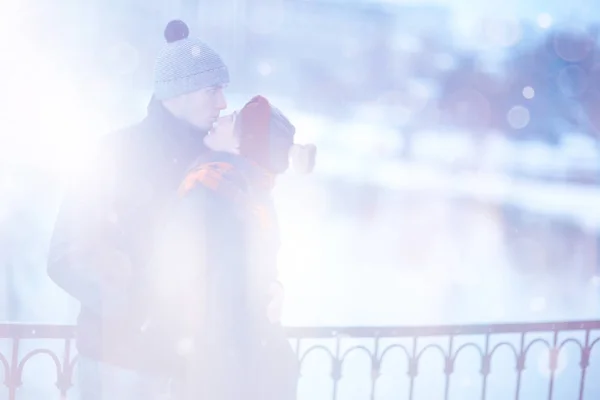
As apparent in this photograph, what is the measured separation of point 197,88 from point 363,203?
25.1 m

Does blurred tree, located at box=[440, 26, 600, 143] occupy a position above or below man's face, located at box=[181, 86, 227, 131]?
above

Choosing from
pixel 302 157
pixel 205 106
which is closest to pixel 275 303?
pixel 302 157

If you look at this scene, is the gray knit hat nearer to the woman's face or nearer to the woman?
the woman's face

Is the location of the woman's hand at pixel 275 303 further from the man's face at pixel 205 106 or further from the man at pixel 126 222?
the man's face at pixel 205 106

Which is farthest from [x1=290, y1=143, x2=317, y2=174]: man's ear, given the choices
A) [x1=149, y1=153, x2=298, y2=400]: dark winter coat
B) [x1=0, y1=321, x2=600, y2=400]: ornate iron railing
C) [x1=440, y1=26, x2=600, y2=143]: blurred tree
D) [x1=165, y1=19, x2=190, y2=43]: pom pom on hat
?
[x1=440, y1=26, x2=600, y2=143]: blurred tree

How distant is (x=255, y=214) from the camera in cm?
157

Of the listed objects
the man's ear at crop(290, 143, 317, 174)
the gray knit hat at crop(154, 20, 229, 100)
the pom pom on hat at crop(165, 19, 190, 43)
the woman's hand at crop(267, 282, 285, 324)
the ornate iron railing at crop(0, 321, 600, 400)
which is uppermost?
the pom pom on hat at crop(165, 19, 190, 43)

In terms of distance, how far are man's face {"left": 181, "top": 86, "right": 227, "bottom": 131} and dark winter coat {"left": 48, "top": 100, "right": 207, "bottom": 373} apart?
43 millimetres

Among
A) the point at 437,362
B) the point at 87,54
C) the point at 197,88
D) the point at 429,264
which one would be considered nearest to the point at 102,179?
the point at 197,88

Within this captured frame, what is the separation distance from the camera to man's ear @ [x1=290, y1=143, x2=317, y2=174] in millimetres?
1744

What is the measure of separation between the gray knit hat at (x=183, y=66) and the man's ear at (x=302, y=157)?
0.49 metres

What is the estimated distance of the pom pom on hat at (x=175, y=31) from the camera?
2240mm

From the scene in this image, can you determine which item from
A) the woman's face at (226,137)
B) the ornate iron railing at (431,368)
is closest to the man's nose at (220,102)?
the woman's face at (226,137)

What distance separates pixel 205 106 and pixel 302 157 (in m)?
0.48
